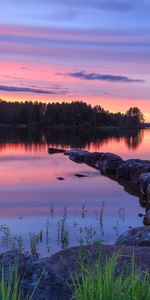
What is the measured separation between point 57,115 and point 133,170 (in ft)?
427

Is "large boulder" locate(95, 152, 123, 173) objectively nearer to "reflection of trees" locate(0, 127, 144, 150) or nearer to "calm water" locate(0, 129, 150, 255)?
"calm water" locate(0, 129, 150, 255)

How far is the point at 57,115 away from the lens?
156875mm

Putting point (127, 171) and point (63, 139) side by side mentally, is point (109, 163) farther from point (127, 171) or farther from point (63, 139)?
point (63, 139)

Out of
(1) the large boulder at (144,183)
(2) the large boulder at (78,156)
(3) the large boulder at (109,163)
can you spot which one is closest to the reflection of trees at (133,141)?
(2) the large boulder at (78,156)

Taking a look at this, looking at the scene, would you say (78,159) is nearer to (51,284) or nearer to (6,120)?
(51,284)

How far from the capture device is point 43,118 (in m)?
160

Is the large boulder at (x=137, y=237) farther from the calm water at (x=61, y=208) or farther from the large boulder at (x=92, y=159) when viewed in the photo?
the large boulder at (x=92, y=159)

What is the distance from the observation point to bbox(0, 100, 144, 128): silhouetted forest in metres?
154

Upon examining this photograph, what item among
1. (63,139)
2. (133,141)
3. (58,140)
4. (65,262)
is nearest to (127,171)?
(65,262)

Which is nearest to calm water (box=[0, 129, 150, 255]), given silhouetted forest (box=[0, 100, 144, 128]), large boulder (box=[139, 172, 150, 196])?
large boulder (box=[139, 172, 150, 196])

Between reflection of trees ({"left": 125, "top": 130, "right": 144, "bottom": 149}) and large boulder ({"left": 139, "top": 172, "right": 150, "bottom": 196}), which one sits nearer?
large boulder ({"left": 139, "top": 172, "right": 150, "bottom": 196})

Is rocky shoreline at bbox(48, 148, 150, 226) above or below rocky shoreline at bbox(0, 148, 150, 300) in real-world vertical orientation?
below

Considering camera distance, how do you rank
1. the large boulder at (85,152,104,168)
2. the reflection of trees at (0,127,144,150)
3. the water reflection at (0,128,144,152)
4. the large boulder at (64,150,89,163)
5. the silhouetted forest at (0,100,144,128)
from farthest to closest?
the silhouetted forest at (0,100,144,128) → the reflection of trees at (0,127,144,150) → the water reflection at (0,128,144,152) → the large boulder at (64,150,89,163) → the large boulder at (85,152,104,168)

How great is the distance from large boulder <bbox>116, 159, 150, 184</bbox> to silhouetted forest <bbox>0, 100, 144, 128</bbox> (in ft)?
402
